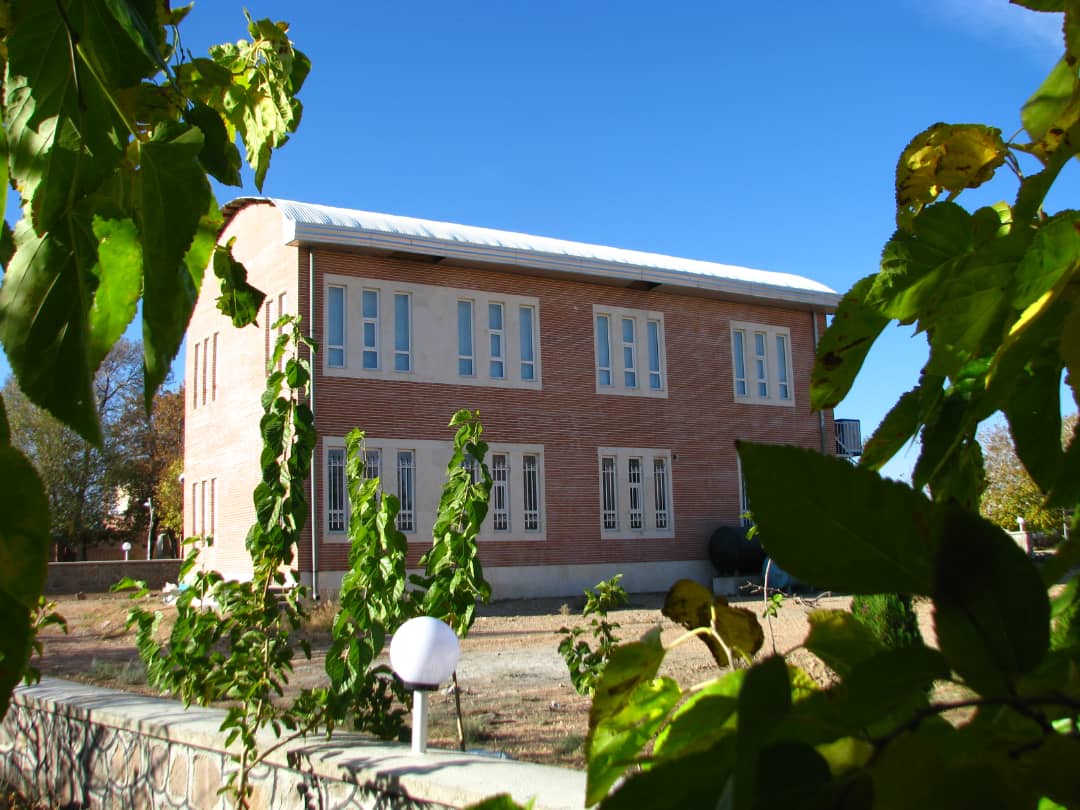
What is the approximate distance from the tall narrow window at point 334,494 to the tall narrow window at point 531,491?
382cm

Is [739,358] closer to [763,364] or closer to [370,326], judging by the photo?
[763,364]

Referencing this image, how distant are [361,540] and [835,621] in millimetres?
4736

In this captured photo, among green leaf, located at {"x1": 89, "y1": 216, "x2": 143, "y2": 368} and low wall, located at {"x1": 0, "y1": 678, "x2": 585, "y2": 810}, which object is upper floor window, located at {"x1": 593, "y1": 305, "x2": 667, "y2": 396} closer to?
low wall, located at {"x1": 0, "y1": 678, "x2": 585, "y2": 810}

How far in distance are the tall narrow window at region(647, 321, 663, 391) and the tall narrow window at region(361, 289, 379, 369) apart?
641 centimetres

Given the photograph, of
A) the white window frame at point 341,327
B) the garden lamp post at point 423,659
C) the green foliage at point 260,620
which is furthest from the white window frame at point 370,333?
the garden lamp post at point 423,659

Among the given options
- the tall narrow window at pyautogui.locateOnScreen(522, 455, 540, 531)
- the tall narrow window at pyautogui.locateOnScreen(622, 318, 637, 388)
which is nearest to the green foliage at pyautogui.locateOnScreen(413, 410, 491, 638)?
the tall narrow window at pyautogui.locateOnScreen(522, 455, 540, 531)

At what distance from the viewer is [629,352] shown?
842 inches

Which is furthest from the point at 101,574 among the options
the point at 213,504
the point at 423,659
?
the point at 423,659

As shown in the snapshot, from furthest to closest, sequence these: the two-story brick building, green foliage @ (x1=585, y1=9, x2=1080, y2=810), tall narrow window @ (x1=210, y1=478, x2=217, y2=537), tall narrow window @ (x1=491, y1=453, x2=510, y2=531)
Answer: tall narrow window @ (x1=210, y1=478, x2=217, y2=537)
tall narrow window @ (x1=491, y1=453, x2=510, y2=531)
the two-story brick building
green foliage @ (x1=585, y1=9, x2=1080, y2=810)

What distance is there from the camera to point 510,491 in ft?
63.6

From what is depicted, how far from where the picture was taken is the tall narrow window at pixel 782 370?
23.3m

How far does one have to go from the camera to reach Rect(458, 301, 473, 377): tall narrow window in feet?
63.7

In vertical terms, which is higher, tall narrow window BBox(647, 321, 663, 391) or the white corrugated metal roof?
the white corrugated metal roof

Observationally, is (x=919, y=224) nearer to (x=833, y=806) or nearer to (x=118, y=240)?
(x=833, y=806)
